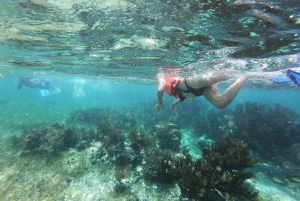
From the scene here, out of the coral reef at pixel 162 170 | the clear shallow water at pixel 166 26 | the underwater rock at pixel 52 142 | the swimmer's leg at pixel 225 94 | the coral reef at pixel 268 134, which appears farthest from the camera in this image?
the coral reef at pixel 268 134

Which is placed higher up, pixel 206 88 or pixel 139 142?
pixel 206 88

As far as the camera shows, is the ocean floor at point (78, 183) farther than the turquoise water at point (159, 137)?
Yes

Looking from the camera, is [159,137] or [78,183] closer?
[78,183]

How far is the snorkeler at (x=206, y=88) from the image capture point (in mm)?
5867

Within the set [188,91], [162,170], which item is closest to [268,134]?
[188,91]

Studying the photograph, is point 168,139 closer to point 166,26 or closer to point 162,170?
point 162,170

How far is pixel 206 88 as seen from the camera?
21.4 ft

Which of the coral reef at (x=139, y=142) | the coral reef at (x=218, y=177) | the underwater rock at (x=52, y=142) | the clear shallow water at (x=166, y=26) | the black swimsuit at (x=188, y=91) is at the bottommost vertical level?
the underwater rock at (x=52, y=142)

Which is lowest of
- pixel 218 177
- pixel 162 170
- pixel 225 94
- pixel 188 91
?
pixel 162 170

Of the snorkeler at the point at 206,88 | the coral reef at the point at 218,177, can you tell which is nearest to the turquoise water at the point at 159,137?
the coral reef at the point at 218,177

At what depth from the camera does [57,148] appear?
404 inches

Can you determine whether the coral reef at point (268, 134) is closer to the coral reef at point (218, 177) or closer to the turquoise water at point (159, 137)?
the turquoise water at point (159, 137)

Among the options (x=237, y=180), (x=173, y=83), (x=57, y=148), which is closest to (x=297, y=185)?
(x=237, y=180)

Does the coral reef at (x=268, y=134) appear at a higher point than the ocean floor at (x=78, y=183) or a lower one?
higher
